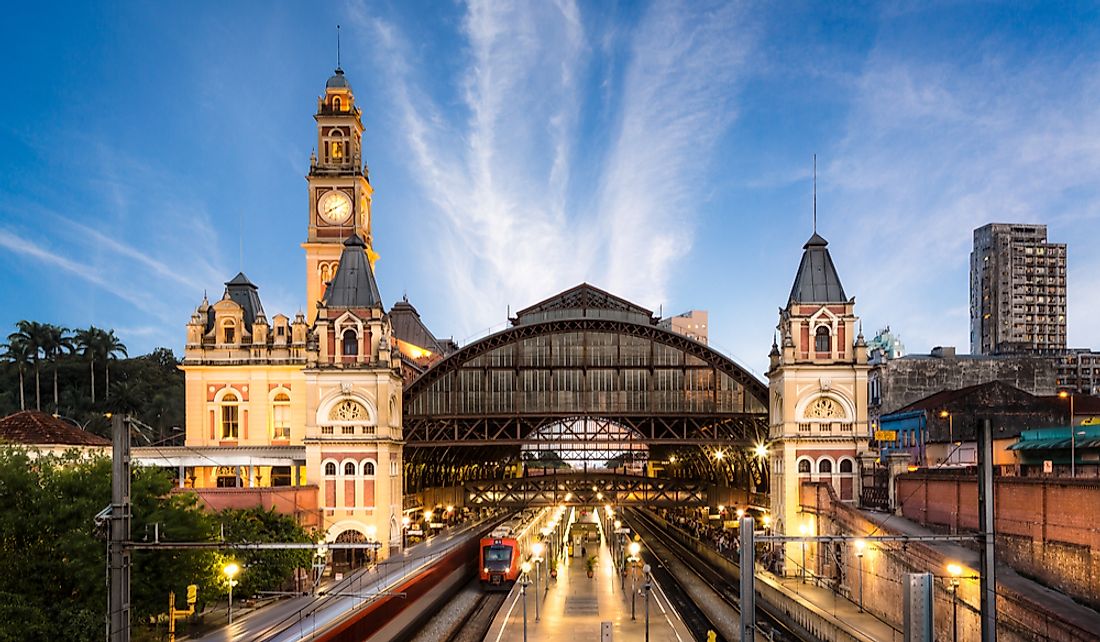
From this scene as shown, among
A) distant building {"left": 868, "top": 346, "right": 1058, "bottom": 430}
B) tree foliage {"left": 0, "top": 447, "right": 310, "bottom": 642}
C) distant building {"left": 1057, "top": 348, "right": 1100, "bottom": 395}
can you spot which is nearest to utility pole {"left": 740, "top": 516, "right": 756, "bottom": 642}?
tree foliage {"left": 0, "top": 447, "right": 310, "bottom": 642}

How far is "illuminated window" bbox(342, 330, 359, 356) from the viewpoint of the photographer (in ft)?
213

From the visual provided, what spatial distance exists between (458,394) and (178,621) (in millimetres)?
29851

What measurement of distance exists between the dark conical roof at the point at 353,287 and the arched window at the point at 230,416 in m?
10.2

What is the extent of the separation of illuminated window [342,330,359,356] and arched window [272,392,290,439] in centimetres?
681

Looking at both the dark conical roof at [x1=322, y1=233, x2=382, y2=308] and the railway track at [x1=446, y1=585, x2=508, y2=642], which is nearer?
the railway track at [x1=446, y1=585, x2=508, y2=642]

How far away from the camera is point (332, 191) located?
82.1 meters

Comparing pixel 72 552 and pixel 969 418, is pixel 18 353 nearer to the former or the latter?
pixel 72 552

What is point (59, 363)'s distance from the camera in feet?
356

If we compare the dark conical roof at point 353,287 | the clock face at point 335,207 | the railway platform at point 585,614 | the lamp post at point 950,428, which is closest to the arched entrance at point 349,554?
the railway platform at point 585,614

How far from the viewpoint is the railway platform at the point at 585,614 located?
44625 millimetres

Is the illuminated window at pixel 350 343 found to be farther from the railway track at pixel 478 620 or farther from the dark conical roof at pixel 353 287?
the railway track at pixel 478 620

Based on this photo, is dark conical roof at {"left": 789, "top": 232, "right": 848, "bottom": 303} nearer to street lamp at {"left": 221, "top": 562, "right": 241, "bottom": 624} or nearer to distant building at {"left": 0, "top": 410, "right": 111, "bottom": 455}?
street lamp at {"left": 221, "top": 562, "right": 241, "bottom": 624}

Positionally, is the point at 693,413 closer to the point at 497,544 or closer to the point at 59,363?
the point at 497,544

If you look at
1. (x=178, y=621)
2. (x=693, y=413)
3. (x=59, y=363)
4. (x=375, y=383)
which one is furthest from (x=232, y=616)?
(x=59, y=363)
